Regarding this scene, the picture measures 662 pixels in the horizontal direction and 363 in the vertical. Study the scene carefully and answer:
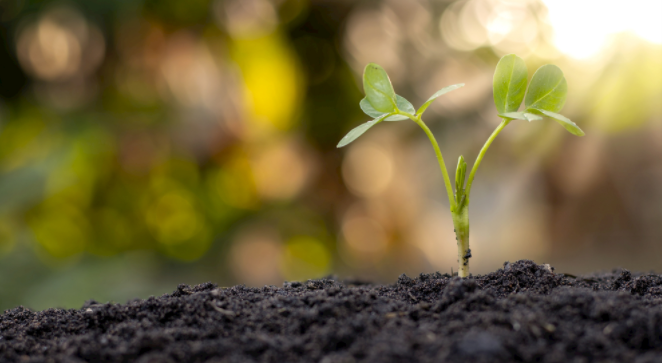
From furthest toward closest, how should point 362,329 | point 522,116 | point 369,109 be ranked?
point 369,109
point 522,116
point 362,329

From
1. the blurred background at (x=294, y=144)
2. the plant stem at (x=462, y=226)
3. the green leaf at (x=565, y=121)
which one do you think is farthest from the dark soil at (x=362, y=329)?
the blurred background at (x=294, y=144)

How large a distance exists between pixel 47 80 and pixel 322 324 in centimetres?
221

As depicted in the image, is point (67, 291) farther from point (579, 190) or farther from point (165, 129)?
point (579, 190)

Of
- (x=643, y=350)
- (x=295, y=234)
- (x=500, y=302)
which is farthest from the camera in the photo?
(x=295, y=234)

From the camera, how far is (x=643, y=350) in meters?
0.47

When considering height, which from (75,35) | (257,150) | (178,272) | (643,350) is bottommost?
(643,350)

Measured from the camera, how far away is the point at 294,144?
7.57 feet

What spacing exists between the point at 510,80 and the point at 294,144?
169 centimetres

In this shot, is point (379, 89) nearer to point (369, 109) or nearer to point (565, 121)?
point (369, 109)

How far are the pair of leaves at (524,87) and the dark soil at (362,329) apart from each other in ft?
0.89

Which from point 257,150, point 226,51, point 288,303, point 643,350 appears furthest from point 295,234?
point 643,350

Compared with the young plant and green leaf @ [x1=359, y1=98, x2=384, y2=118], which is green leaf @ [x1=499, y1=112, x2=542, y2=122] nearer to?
the young plant

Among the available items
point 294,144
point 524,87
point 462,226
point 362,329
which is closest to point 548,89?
point 524,87

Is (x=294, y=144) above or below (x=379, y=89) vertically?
above
